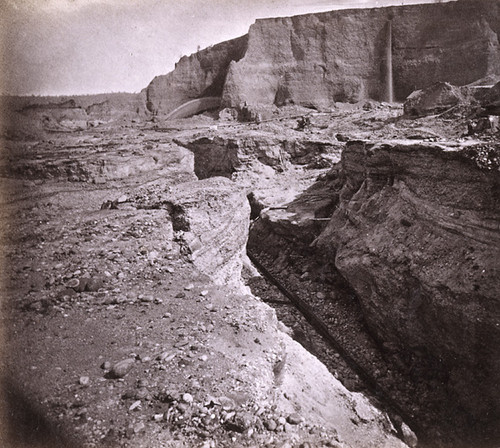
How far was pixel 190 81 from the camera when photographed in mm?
26359

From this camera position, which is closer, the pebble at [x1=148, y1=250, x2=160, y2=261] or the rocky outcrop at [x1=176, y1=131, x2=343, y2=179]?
the pebble at [x1=148, y1=250, x2=160, y2=261]

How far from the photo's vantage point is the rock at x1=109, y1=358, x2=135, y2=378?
3.34m

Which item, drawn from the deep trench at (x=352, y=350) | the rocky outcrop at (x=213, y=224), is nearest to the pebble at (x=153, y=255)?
the rocky outcrop at (x=213, y=224)

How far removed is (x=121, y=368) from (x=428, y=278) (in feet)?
15.4

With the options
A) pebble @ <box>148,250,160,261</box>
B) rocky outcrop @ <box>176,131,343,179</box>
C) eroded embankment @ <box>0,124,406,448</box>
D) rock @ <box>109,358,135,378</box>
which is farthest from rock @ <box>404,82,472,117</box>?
rock @ <box>109,358,135,378</box>

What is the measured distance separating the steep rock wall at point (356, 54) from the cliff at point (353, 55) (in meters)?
0.05

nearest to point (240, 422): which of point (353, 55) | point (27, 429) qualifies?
point (27, 429)

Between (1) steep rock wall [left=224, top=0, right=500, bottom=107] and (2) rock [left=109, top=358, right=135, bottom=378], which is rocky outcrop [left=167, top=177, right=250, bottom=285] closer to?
(2) rock [left=109, top=358, right=135, bottom=378]

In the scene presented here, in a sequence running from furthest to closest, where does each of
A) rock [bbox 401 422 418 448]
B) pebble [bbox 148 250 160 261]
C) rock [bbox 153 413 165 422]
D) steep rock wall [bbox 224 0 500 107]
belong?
steep rock wall [bbox 224 0 500 107] → pebble [bbox 148 250 160 261] → rock [bbox 401 422 418 448] → rock [bbox 153 413 165 422]

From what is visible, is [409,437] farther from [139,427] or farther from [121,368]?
[121,368]

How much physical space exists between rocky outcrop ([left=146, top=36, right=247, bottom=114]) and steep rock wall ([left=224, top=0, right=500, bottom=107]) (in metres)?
3.28

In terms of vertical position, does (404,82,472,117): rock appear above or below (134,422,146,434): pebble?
above

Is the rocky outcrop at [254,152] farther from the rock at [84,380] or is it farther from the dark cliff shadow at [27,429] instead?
the dark cliff shadow at [27,429]

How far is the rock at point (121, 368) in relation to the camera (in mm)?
3340
